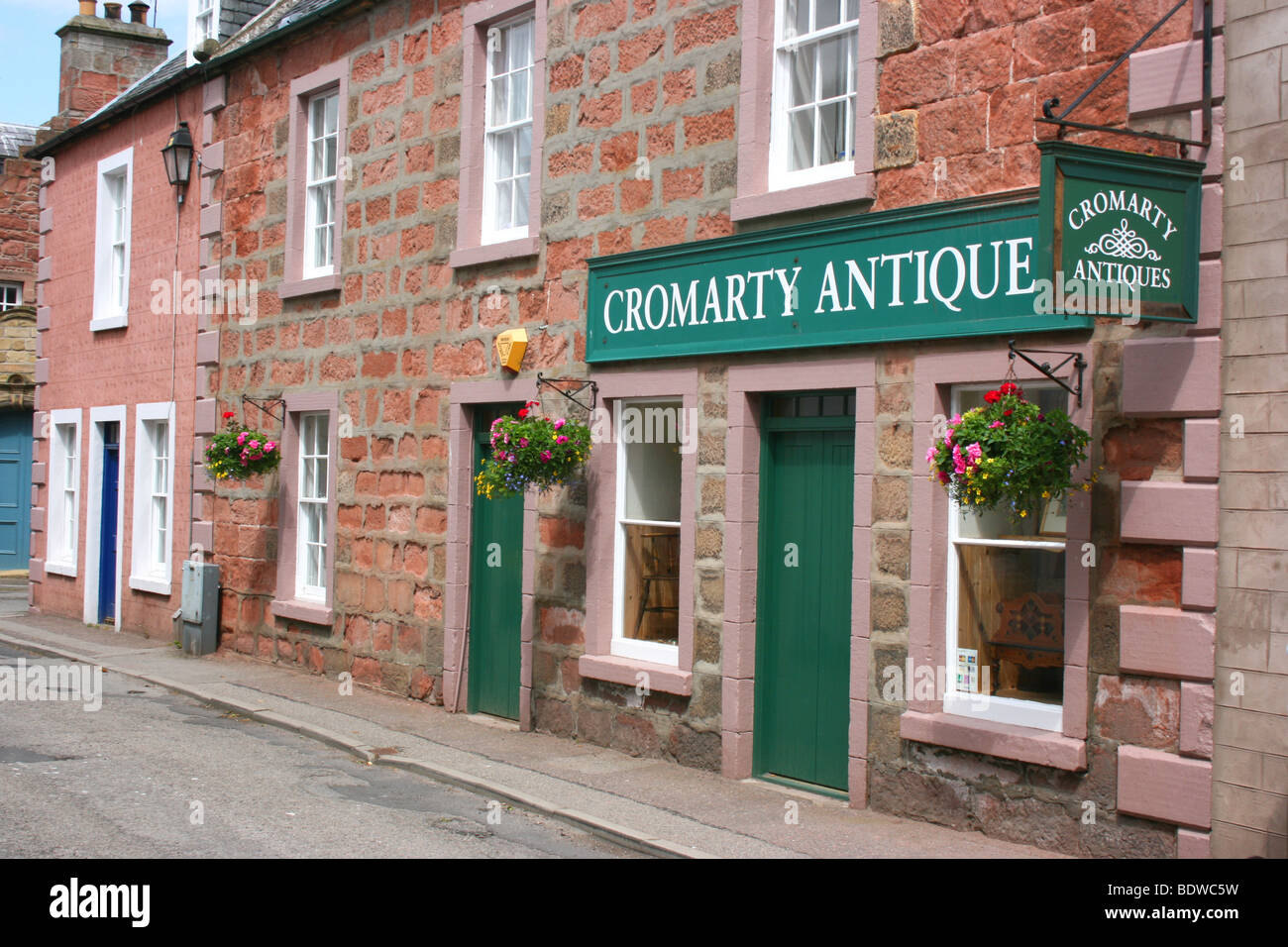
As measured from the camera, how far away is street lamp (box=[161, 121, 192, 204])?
1616 centimetres

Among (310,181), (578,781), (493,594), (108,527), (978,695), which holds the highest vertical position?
(310,181)

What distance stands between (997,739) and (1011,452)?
1749 mm

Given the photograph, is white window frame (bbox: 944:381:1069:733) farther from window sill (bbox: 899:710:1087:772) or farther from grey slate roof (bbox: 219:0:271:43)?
grey slate roof (bbox: 219:0:271:43)

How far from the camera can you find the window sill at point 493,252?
433 inches

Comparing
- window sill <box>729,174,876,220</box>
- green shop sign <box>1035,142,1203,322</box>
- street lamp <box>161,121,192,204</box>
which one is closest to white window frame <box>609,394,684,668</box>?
window sill <box>729,174,876,220</box>

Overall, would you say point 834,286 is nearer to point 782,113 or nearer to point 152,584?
point 782,113

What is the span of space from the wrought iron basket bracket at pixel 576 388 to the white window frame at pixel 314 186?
13.6 feet

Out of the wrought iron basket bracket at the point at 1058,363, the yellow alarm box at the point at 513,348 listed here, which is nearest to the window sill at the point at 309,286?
the yellow alarm box at the point at 513,348

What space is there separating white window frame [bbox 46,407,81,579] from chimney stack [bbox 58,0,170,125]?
5.04m

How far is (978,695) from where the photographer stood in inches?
307

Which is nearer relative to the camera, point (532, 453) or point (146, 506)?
point (532, 453)

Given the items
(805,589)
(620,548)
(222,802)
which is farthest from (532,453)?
(222,802)

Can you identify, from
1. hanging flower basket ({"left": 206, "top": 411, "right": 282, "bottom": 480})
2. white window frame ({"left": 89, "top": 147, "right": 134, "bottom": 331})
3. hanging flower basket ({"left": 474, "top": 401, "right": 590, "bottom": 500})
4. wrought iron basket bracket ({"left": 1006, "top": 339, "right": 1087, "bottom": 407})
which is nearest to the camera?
wrought iron basket bracket ({"left": 1006, "top": 339, "right": 1087, "bottom": 407})

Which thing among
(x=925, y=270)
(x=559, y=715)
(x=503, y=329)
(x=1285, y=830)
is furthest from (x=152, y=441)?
(x=1285, y=830)
